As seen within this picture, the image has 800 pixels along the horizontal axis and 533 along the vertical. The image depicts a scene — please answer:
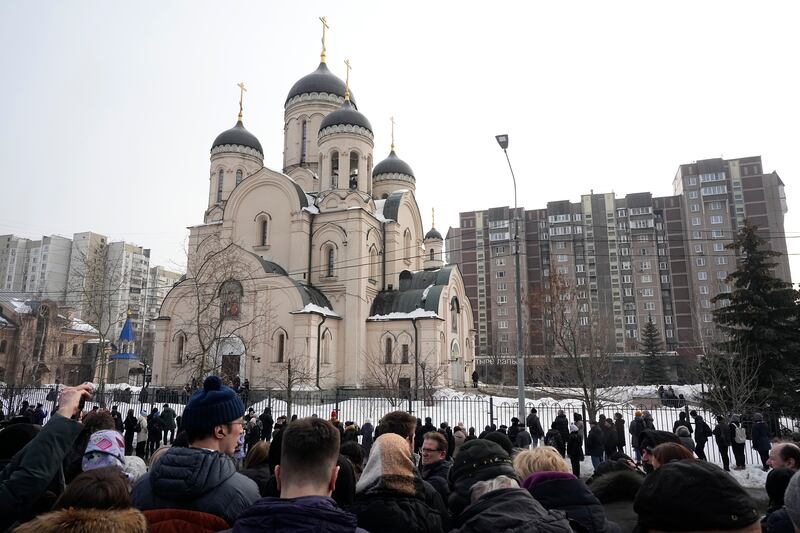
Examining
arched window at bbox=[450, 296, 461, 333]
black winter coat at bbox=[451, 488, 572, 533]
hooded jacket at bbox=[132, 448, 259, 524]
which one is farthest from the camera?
arched window at bbox=[450, 296, 461, 333]

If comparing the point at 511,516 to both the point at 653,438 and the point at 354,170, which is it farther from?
the point at 354,170

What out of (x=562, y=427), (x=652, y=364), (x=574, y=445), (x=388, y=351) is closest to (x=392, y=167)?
(x=388, y=351)

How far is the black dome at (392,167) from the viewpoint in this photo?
145ft

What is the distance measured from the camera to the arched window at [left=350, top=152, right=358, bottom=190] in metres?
36.4

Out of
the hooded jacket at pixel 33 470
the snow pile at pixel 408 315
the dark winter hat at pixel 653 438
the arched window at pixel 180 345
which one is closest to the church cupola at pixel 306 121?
the snow pile at pixel 408 315

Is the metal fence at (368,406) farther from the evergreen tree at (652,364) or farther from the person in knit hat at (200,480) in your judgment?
the evergreen tree at (652,364)

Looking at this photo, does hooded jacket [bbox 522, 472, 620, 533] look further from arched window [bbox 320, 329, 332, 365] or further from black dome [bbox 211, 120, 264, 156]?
black dome [bbox 211, 120, 264, 156]

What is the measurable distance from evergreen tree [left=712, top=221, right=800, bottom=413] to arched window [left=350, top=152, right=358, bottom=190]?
76.2 ft

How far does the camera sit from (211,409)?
2.96m

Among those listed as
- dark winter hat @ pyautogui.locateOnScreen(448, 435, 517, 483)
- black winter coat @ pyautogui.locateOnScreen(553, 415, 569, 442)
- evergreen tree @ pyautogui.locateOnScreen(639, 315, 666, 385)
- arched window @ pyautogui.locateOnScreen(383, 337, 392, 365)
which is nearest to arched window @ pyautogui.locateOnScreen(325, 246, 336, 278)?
arched window @ pyautogui.locateOnScreen(383, 337, 392, 365)

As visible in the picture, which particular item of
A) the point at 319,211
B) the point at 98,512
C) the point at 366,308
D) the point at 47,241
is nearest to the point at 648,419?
the point at 98,512

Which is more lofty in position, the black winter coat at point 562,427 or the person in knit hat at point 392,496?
the person in knit hat at point 392,496

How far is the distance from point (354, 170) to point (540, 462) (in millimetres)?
35207

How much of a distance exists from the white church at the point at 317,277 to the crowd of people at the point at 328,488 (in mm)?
23970
